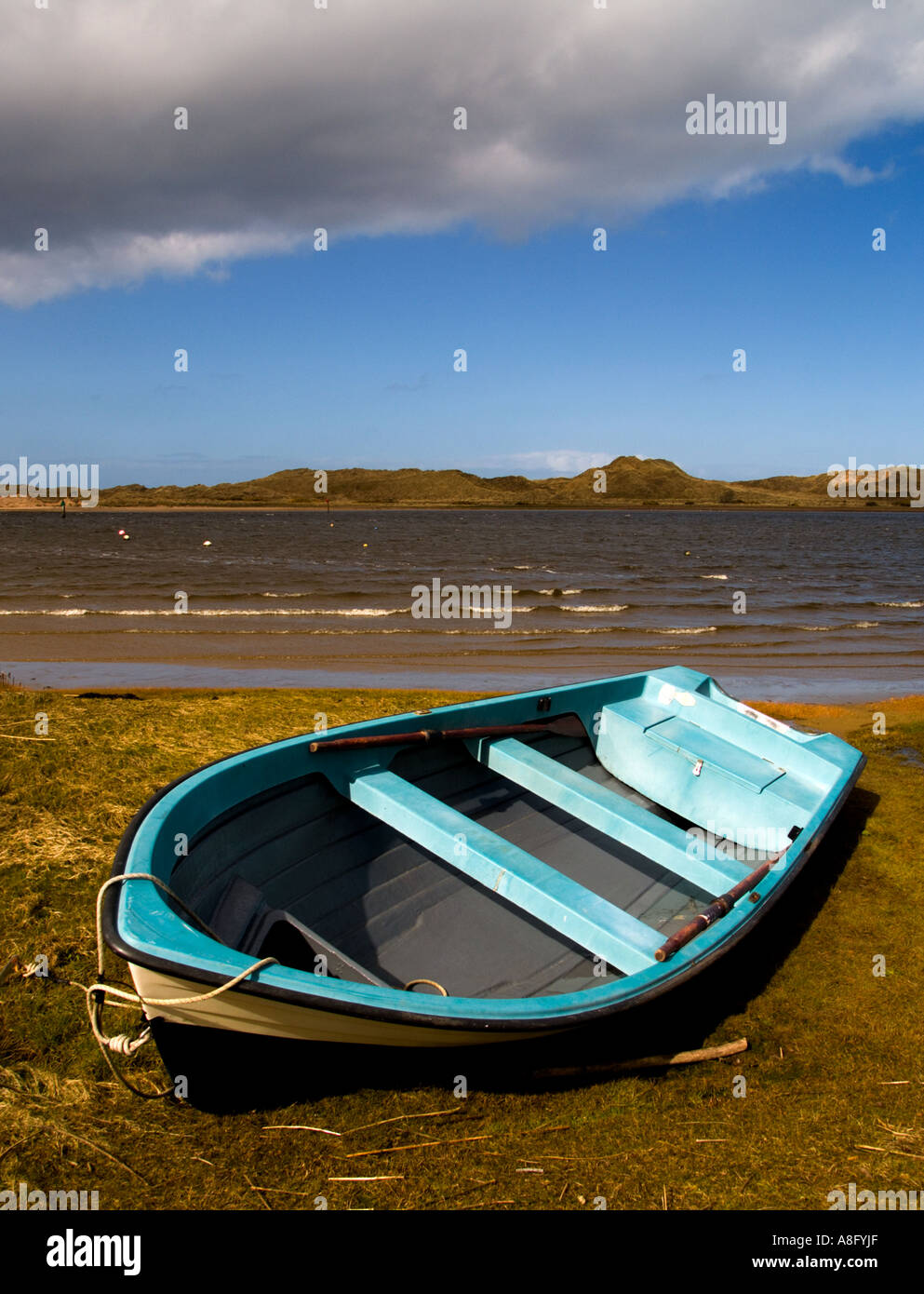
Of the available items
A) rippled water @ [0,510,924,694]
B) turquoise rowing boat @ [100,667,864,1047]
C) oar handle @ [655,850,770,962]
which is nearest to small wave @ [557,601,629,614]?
rippled water @ [0,510,924,694]

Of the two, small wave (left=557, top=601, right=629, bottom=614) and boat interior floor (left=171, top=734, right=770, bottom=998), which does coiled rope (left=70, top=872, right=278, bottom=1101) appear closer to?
boat interior floor (left=171, top=734, right=770, bottom=998)

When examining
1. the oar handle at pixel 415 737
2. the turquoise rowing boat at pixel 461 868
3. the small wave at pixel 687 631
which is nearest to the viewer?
the turquoise rowing boat at pixel 461 868

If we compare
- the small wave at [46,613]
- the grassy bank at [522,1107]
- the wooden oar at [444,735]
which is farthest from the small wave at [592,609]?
the grassy bank at [522,1107]

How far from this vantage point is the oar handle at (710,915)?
3967 mm

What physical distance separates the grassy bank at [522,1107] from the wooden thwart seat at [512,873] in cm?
57

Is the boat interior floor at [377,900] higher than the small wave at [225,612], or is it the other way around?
the small wave at [225,612]

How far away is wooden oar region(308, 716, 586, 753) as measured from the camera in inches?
202

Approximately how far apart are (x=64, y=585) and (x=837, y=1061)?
31.8 meters

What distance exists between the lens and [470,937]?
4848 millimetres

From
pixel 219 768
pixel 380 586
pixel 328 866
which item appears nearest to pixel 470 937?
pixel 328 866

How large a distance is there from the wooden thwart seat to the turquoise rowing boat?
0.01m

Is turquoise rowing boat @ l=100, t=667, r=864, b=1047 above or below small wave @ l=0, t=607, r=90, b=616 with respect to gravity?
below

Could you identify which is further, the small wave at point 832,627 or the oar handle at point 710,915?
the small wave at point 832,627

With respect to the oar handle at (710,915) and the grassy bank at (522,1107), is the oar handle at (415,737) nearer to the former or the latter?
the grassy bank at (522,1107)
